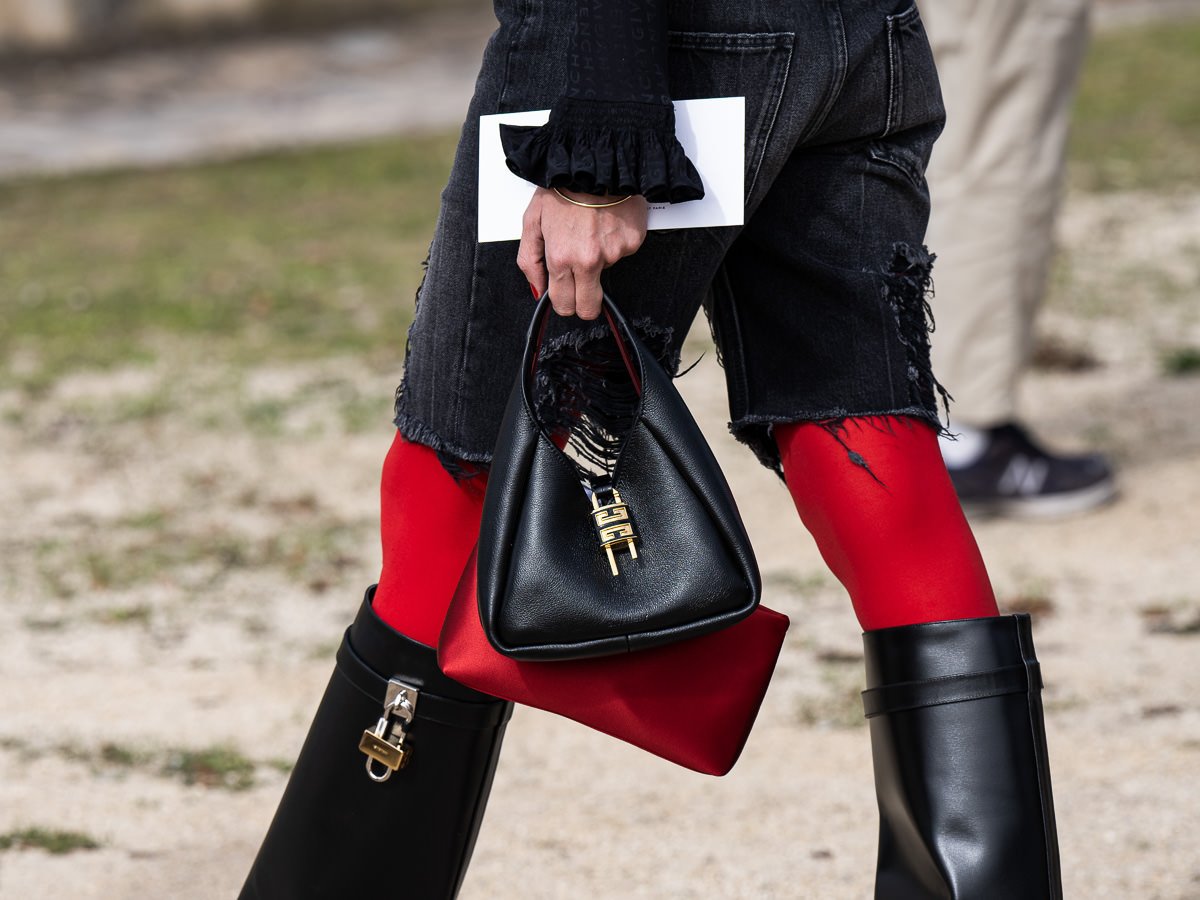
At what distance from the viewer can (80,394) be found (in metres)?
4.48

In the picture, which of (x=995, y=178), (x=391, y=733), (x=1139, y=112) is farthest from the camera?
(x=1139, y=112)

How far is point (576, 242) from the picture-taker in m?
1.31

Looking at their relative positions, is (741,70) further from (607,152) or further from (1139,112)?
(1139,112)

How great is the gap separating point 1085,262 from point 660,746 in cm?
456

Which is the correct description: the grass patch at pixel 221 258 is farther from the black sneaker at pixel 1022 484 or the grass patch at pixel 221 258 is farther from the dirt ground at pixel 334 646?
the black sneaker at pixel 1022 484

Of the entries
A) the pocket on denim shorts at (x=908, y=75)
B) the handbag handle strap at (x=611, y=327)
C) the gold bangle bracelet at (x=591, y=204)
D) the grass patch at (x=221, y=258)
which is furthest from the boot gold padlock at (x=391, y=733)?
the grass patch at (x=221, y=258)

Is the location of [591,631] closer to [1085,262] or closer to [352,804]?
[352,804]

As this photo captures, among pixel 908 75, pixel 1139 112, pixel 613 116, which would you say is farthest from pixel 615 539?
pixel 1139 112

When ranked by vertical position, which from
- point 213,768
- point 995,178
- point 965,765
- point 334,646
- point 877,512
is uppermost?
point 877,512

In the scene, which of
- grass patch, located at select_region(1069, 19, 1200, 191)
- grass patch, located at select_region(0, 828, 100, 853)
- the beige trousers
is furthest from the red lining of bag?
grass patch, located at select_region(1069, 19, 1200, 191)

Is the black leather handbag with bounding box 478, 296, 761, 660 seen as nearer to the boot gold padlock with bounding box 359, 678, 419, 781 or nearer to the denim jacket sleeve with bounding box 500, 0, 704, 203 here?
the denim jacket sleeve with bounding box 500, 0, 704, 203

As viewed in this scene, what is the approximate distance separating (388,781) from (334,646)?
56.6 inches

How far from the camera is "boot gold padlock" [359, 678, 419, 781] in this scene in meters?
1.56

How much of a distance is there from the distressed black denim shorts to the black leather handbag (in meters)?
0.09
